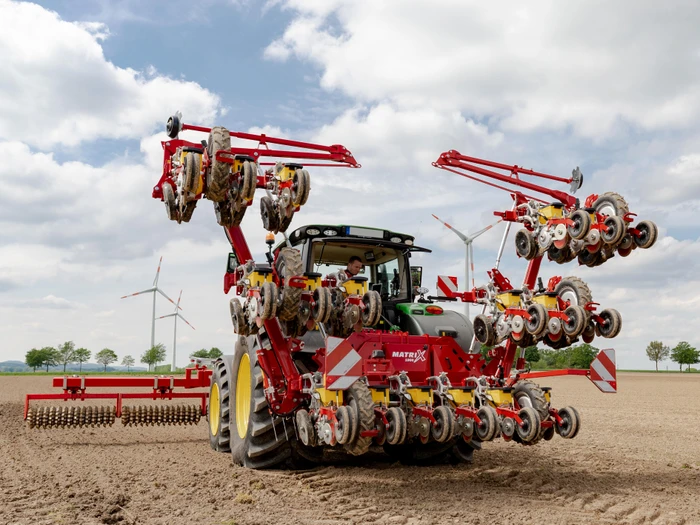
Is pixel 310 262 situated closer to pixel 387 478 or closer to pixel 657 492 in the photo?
pixel 387 478

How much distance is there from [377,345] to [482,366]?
156 cm

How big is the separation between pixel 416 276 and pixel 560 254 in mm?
2455

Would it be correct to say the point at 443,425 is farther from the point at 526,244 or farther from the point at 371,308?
the point at 526,244

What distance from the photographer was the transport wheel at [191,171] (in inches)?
283

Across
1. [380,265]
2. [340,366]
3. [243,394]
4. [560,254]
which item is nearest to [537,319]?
[560,254]

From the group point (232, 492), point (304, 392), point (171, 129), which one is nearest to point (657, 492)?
point (304, 392)

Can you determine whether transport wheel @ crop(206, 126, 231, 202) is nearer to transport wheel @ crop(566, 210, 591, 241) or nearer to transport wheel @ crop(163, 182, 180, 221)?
transport wheel @ crop(163, 182, 180, 221)

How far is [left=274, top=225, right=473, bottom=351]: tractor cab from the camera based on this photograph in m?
8.82

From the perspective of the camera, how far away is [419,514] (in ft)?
19.9

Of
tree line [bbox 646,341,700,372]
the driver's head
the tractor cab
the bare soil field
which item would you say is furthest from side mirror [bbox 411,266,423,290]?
tree line [bbox 646,341,700,372]

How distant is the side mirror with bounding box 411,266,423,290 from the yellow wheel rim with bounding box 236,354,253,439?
2.67 meters

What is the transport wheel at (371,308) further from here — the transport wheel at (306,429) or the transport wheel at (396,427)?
the transport wheel at (306,429)

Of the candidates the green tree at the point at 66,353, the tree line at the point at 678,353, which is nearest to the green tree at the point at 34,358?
the green tree at the point at 66,353

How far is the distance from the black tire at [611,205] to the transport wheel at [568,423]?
7.55ft
